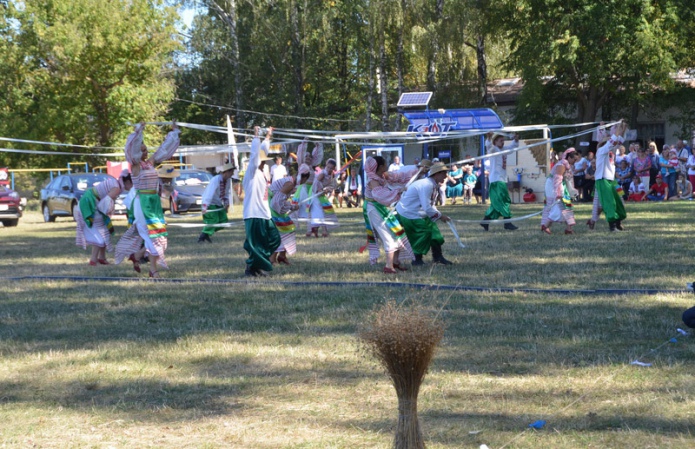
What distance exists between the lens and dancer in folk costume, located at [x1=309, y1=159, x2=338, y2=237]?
17269 mm

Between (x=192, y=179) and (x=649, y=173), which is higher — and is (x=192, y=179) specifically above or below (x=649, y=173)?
above

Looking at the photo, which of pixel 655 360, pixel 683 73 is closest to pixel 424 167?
pixel 655 360

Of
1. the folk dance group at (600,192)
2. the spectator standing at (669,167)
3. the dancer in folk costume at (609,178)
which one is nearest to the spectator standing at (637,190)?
the spectator standing at (669,167)

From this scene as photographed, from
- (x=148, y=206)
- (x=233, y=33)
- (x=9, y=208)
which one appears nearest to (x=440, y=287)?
(x=148, y=206)

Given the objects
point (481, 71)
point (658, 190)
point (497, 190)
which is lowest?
point (658, 190)

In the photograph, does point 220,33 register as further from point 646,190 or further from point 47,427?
point 47,427

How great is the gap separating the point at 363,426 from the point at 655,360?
2363 millimetres

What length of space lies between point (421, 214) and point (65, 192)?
19340 millimetres

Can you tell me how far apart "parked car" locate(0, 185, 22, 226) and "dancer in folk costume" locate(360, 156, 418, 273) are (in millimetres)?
18845

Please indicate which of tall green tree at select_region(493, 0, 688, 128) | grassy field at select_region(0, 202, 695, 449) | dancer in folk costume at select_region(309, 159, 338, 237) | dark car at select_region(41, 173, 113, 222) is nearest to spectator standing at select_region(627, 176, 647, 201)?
tall green tree at select_region(493, 0, 688, 128)

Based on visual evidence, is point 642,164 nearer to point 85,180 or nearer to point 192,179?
point 192,179

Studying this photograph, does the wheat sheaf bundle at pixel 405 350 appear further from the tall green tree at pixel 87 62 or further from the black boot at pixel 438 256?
the tall green tree at pixel 87 62

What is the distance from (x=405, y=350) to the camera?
13.3ft

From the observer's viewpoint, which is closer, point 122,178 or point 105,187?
point 122,178
